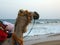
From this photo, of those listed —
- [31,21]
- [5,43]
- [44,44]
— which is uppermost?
[31,21]

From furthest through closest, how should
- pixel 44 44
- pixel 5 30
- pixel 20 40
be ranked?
pixel 44 44, pixel 5 30, pixel 20 40

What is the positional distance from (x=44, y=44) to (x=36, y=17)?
35.7 feet

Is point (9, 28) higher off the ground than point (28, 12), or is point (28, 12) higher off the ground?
point (28, 12)

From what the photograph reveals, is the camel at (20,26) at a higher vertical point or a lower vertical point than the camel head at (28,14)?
lower

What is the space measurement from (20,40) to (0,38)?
28 centimetres

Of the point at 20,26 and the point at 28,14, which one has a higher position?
the point at 28,14

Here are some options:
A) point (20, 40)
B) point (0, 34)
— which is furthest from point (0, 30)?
point (20, 40)

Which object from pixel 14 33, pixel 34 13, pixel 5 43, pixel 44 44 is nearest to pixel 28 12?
pixel 34 13

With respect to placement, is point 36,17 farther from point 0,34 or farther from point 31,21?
point 0,34

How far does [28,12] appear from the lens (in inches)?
113

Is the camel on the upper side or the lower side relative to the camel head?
lower

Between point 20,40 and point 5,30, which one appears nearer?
point 20,40

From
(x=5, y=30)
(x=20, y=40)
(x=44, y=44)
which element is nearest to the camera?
(x=20, y=40)

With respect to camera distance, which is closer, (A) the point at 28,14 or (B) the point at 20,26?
(B) the point at 20,26
